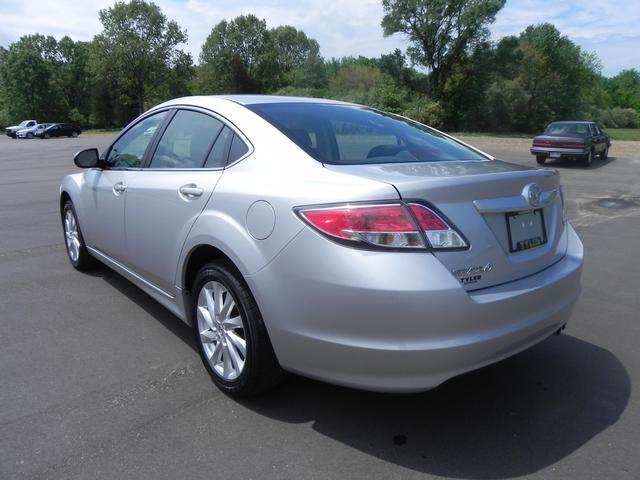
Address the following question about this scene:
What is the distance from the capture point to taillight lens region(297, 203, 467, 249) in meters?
2.34

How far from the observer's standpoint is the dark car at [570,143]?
19.0 metres

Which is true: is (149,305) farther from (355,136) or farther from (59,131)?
(59,131)

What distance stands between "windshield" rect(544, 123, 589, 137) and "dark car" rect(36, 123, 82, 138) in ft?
141

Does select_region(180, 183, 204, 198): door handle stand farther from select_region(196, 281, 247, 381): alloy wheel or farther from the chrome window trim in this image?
select_region(196, 281, 247, 381): alloy wheel

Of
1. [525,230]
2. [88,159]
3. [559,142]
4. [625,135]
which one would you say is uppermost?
[88,159]

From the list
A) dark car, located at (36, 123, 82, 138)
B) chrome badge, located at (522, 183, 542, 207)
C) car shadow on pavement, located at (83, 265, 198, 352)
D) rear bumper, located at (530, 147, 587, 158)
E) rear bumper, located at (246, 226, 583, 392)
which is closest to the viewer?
rear bumper, located at (246, 226, 583, 392)

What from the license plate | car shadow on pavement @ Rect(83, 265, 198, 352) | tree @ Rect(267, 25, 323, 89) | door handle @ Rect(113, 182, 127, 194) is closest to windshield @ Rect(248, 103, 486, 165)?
the license plate

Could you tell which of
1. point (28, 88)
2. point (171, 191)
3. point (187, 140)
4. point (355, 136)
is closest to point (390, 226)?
point (355, 136)

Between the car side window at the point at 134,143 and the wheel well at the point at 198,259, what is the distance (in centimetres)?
112

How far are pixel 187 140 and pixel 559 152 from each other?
18319 mm

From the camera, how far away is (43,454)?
8.23 ft

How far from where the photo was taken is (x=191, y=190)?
10.5 ft

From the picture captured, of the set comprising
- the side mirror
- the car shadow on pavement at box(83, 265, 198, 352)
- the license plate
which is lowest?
the car shadow on pavement at box(83, 265, 198, 352)

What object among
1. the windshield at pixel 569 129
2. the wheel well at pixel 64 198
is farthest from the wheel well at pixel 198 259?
the windshield at pixel 569 129
